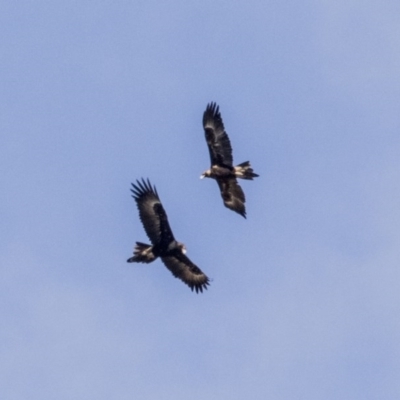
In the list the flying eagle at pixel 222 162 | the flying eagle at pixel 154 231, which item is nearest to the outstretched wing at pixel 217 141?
the flying eagle at pixel 222 162

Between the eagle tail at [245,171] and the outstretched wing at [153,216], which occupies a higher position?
the eagle tail at [245,171]

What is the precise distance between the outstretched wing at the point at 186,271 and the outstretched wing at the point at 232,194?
335 cm

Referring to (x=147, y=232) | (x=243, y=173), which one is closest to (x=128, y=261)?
(x=147, y=232)

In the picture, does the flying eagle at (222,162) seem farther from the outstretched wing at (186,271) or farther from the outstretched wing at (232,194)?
the outstretched wing at (186,271)

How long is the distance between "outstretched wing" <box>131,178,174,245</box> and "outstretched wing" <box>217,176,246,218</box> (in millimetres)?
4270

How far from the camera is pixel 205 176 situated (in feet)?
136

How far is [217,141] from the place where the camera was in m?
40.8

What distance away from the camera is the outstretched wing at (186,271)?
125 ft

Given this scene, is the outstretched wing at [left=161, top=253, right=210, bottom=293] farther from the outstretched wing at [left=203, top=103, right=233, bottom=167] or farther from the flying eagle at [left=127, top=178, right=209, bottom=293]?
the outstretched wing at [left=203, top=103, right=233, bottom=167]

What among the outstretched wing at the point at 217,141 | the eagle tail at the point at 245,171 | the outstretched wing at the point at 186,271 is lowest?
the outstretched wing at the point at 186,271

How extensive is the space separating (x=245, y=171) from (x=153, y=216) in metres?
4.41

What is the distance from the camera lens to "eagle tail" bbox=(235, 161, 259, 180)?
3975 centimetres

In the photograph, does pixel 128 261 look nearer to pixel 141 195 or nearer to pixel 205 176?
pixel 141 195

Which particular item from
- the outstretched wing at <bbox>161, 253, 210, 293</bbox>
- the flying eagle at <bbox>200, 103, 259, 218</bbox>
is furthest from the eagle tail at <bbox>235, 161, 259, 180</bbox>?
the outstretched wing at <bbox>161, 253, 210, 293</bbox>
